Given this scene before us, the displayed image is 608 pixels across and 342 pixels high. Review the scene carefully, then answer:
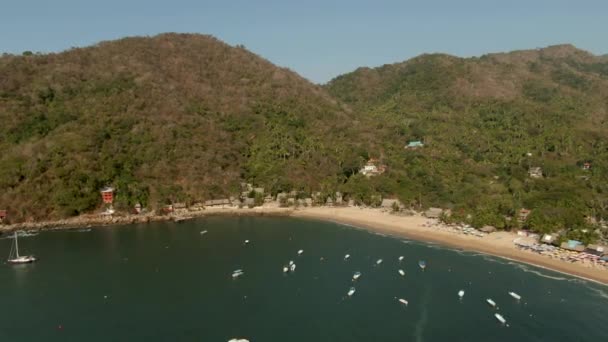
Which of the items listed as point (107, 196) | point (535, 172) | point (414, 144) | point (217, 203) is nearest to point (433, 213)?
point (535, 172)

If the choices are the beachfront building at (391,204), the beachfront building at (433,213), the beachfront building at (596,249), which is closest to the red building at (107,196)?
the beachfront building at (391,204)

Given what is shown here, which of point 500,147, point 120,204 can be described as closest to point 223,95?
point 120,204

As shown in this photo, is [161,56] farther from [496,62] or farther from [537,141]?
[496,62]

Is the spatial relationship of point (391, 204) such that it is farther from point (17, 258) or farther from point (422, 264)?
point (17, 258)

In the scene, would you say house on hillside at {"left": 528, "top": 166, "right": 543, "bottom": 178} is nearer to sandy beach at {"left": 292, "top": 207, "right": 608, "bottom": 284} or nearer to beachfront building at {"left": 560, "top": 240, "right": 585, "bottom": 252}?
sandy beach at {"left": 292, "top": 207, "right": 608, "bottom": 284}

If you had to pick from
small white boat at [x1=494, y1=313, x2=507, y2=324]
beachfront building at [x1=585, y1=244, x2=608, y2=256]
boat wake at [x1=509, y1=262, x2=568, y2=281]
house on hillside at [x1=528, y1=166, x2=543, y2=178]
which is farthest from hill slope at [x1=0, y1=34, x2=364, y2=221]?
small white boat at [x1=494, y1=313, x2=507, y2=324]

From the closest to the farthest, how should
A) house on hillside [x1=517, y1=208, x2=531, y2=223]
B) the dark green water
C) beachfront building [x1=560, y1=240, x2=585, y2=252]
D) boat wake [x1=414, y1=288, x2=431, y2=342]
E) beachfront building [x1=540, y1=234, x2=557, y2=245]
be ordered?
boat wake [x1=414, y1=288, x2=431, y2=342]
the dark green water
beachfront building [x1=560, y1=240, x2=585, y2=252]
beachfront building [x1=540, y1=234, x2=557, y2=245]
house on hillside [x1=517, y1=208, x2=531, y2=223]

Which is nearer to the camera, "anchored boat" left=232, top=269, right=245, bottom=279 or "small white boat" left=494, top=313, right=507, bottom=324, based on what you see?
"small white boat" left=494, top=313, right=507, bottom=324

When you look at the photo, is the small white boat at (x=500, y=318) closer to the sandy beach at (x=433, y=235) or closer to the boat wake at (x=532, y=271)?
the boat wake at (x=532, y=271)
